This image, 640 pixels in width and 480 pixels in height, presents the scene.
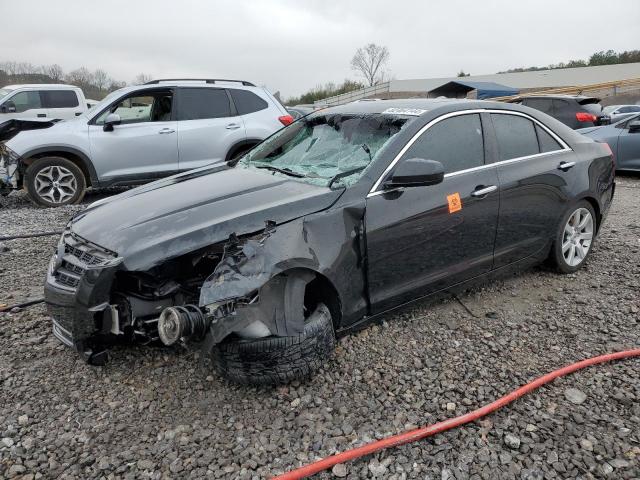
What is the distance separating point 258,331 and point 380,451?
81cm

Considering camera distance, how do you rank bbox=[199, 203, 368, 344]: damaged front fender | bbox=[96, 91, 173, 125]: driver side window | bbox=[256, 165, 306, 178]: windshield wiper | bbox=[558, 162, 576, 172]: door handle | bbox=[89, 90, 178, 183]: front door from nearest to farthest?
bbox=[199, 203, 368, 344]: damaged front fender, bbox=[256, 165, 306, 178]: windshield wiper, bbox=[558, 162, 576, 172]: door handle, bbox=[89, 90, 178, 183]: front door, bbox=[96, 91, 173, 125]: driver side window

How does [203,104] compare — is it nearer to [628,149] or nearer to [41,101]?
[41,101]

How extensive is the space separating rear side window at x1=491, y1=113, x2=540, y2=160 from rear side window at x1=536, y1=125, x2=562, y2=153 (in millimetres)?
56

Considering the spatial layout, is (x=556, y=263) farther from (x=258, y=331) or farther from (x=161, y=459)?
(x=161, y=459)

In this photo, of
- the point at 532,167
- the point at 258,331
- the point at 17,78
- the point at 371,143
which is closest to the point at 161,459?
the point at 258,331

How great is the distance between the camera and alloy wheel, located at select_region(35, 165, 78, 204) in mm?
7051

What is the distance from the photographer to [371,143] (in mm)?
3311

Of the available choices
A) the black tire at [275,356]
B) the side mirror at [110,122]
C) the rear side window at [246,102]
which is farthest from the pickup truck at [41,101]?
the black tire at [275,356]

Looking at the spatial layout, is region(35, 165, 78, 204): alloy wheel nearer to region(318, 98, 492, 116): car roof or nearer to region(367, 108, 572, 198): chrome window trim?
region(318, 98, 492, 116): car roof

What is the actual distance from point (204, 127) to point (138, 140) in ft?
3.13

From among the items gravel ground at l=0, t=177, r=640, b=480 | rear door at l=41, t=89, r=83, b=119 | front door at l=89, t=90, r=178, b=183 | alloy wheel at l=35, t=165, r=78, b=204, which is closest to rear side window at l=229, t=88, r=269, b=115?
front door at l=89, t=90, r=178, b=183

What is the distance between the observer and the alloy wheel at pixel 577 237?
4.16m

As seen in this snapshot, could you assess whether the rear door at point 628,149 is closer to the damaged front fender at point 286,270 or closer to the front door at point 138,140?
the front door at point 138,140

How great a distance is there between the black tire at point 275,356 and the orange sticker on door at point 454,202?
117cm
